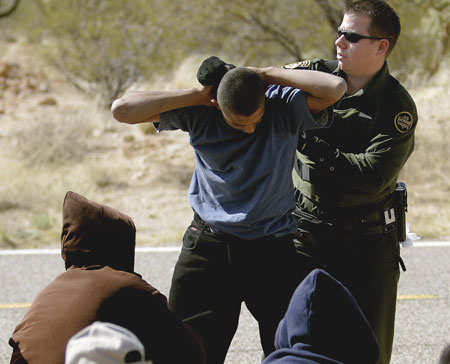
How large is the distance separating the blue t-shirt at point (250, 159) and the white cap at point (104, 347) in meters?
1.26

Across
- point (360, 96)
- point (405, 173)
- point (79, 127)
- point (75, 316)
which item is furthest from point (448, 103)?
point (75, 316)

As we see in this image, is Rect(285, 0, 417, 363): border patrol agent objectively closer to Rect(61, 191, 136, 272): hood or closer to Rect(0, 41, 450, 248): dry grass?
Rect(61, 191, 136, 272): hood

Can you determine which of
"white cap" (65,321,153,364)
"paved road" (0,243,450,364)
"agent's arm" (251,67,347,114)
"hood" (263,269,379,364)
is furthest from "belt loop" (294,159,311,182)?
"white cap" (65,321,153,364)

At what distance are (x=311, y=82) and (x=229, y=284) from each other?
34.4 inches

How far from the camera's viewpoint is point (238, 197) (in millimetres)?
2973

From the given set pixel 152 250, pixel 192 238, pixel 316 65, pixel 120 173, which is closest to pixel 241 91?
pixel 192 238

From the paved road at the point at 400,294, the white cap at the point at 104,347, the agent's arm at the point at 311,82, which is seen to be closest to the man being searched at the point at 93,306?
the white cap at the point at 104,347

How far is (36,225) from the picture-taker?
773 centimetres

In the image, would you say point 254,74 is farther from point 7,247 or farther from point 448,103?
point 448,103

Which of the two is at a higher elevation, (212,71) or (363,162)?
(212,71)

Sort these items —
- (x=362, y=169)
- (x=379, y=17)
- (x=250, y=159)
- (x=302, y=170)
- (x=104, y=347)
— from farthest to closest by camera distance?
(x=302, y=170) < (x=379, y=17) < (x=362, y=169) < (x=250, y=159) < (x=104, y=347)

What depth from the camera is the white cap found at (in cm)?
168

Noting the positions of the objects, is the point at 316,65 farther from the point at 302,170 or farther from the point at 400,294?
the point at 400,294

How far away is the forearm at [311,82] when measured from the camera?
113 inches
